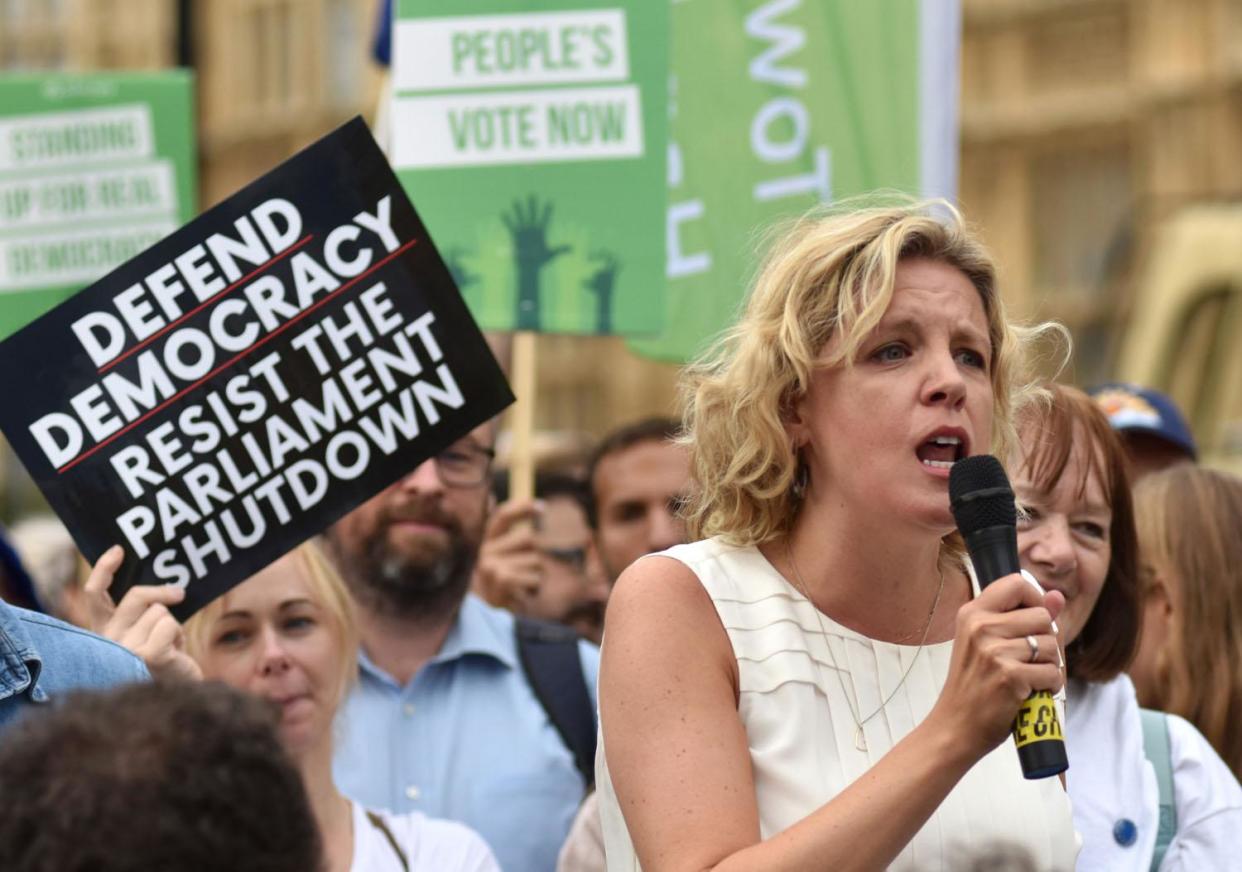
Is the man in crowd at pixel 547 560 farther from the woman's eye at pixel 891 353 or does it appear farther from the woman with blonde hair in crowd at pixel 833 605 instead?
the woman's eye at pixel 891 353

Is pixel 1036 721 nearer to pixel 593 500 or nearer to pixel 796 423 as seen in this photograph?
pixel 796 423

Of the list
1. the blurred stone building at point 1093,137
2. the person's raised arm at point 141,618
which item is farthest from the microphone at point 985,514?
the blurred stone building at point 1093,137

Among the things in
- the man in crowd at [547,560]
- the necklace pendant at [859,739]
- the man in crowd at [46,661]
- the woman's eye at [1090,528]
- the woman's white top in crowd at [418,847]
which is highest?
the man in crowd at [46,661]

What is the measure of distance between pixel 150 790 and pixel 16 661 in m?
0.96

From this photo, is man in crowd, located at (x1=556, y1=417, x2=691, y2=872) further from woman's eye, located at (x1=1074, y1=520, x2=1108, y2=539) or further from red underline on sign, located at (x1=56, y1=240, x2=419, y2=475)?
woman's eye, located at (x1=1074, y1=520, x2=1108, y2=539)

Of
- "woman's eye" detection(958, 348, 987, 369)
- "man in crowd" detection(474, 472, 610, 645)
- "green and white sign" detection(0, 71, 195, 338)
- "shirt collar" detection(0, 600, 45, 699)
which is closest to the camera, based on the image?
"shirt collar" detection(0, 600, 45, 699)

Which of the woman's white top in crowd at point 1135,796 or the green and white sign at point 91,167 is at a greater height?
the green and white sign at point 91,167

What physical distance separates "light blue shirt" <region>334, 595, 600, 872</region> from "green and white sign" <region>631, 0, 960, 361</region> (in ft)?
3.54

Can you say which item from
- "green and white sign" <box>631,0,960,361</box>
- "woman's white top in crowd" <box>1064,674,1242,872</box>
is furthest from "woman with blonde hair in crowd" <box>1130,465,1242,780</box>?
"green and white sign" <box>631,0,960,361</box>

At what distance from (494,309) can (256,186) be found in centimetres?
133

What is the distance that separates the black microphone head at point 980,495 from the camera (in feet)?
8.51

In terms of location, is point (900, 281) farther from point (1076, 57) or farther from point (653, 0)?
point (1076, 57)

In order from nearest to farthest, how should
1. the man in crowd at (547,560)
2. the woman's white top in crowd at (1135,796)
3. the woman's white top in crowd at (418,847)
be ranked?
the woman's white top in crowd at (1135,796) → the woman's white top in crowd at (418,847) → the man in crowd at (547,560)

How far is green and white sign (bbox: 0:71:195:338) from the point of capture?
22.1 feet
